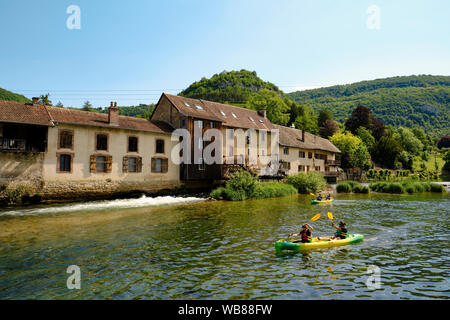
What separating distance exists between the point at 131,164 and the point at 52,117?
8.78 metres

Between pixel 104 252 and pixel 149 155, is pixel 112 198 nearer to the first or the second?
pixel 149 155

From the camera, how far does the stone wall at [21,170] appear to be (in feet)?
83.5

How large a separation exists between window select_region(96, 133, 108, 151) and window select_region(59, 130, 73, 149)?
2.52 meters

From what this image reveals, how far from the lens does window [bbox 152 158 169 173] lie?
113 ft

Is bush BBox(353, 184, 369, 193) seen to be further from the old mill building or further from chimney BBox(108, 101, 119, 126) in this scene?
chimney BBox(108, 101, 119, 126)

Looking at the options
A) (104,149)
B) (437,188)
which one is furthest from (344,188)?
(104,149)

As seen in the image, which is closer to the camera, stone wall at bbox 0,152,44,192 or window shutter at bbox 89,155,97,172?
stone wall at bbox 0,152,44,192

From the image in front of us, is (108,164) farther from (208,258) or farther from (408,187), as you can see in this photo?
(408,187)

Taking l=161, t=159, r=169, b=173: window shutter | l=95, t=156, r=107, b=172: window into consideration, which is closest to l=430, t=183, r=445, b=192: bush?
l=161, t=159, r=169, b=173: window shutter

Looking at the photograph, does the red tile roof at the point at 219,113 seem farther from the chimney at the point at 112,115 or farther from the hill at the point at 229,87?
the hill at the point at 229,87

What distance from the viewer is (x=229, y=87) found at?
160000 millimetres

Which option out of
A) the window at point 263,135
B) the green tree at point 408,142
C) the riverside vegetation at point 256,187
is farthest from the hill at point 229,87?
the riverside vegetation at point 256,187

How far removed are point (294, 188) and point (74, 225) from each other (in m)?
29.2

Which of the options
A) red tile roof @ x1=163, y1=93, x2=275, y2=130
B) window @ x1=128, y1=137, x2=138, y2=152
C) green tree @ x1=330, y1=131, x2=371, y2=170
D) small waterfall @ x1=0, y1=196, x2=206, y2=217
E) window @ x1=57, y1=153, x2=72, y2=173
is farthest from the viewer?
green tree @ x1=330, y1=131, x2=371, y2=170
